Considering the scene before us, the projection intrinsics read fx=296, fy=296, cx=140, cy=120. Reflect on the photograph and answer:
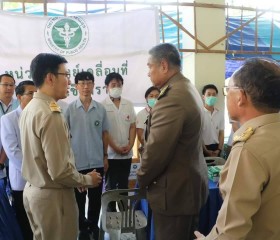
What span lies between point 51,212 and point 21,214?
38.6 inches

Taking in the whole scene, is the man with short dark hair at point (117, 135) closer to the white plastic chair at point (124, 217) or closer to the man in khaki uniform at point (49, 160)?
the white plastic chair at point (124, 217)

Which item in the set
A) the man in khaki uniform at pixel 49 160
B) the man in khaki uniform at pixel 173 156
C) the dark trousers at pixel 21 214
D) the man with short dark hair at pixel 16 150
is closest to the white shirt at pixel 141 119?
the man with short dark hair at pixel 16 150

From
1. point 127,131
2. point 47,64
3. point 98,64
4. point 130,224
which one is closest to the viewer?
point 47,64

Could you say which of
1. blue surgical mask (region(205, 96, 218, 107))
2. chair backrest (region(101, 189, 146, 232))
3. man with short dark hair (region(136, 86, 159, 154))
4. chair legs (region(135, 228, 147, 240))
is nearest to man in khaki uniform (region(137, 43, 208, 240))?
chair backrest (region(101, 189, 146, 232))

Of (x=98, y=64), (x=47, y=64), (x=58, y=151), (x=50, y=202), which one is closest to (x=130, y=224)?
(x=50, y=202)

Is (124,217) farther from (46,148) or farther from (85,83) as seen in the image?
(85,83)

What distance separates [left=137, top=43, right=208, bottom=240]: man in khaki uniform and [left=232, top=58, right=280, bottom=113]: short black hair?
62cm

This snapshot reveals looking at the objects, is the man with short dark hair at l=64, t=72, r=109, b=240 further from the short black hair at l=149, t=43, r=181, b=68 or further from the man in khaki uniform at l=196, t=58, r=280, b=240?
the man in khaki uniform at l=196, t=58, r=280, b=240

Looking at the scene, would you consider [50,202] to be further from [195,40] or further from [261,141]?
[195,40]

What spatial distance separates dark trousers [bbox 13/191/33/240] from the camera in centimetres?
232

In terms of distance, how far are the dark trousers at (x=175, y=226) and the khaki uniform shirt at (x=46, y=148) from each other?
0.51 metres

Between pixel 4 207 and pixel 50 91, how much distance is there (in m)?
1.05

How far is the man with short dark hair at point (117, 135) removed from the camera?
2967mm

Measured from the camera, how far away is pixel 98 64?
3248 mm
